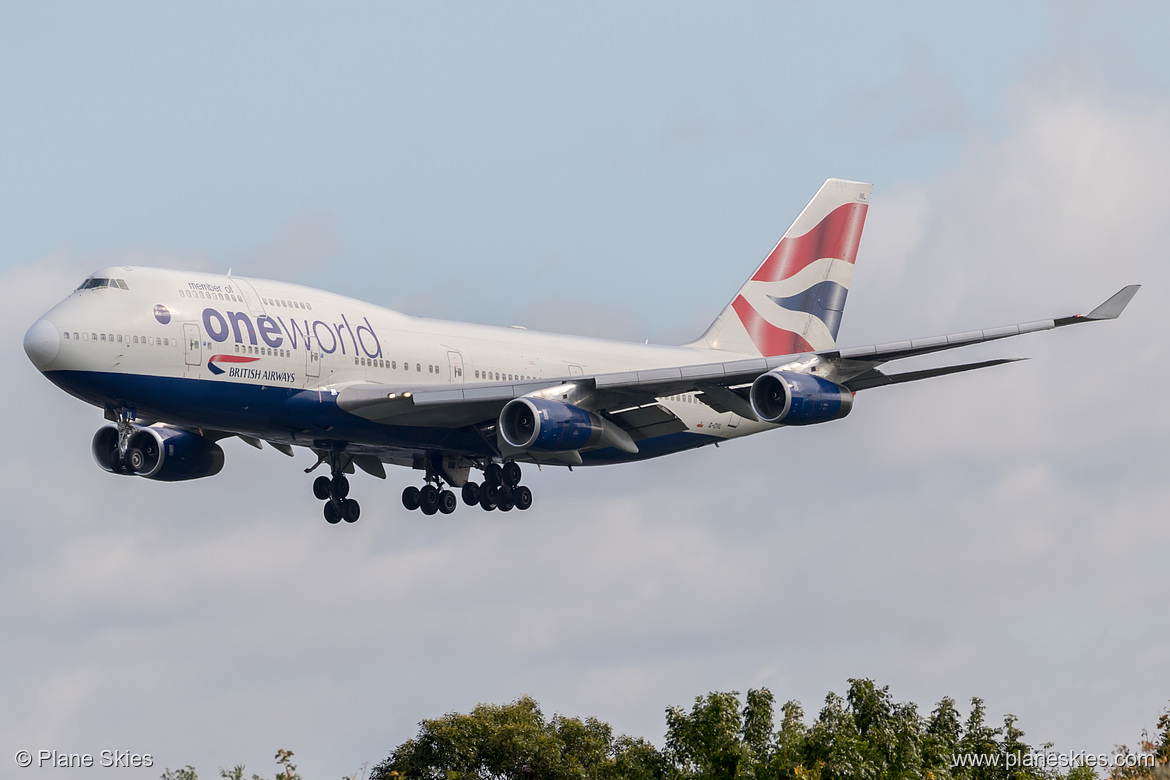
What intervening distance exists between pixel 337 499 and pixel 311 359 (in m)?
8.47

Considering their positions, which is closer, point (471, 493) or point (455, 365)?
point (455, 365)

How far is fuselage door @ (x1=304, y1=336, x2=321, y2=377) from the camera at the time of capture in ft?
144

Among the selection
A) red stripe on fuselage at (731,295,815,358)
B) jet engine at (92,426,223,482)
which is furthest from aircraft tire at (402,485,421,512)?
red stripe on fuselage at (731,295,815,358)

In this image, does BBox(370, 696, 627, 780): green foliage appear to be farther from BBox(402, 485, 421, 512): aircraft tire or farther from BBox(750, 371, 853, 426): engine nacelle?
BBox(750, 371, 853, 426): engine nacelle

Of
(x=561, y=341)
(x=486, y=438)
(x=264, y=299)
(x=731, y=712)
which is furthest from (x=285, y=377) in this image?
(x=731, y=712)

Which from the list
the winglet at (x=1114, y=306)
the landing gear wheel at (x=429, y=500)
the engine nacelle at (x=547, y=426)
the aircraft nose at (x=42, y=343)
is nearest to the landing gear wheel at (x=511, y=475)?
the landing gear wheel at (x=429, y=500)

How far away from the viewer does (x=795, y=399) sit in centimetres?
4328

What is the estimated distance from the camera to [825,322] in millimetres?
61188

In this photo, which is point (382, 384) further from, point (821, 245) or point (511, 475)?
point (821, 245)

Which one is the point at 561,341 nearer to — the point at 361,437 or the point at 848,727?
the point at 361,437

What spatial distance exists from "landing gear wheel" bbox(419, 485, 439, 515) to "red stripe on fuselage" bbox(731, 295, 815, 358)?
14.4 m

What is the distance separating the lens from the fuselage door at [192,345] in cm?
4159

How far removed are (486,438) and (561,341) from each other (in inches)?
185

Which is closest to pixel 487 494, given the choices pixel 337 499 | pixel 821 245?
pixel 337 499
